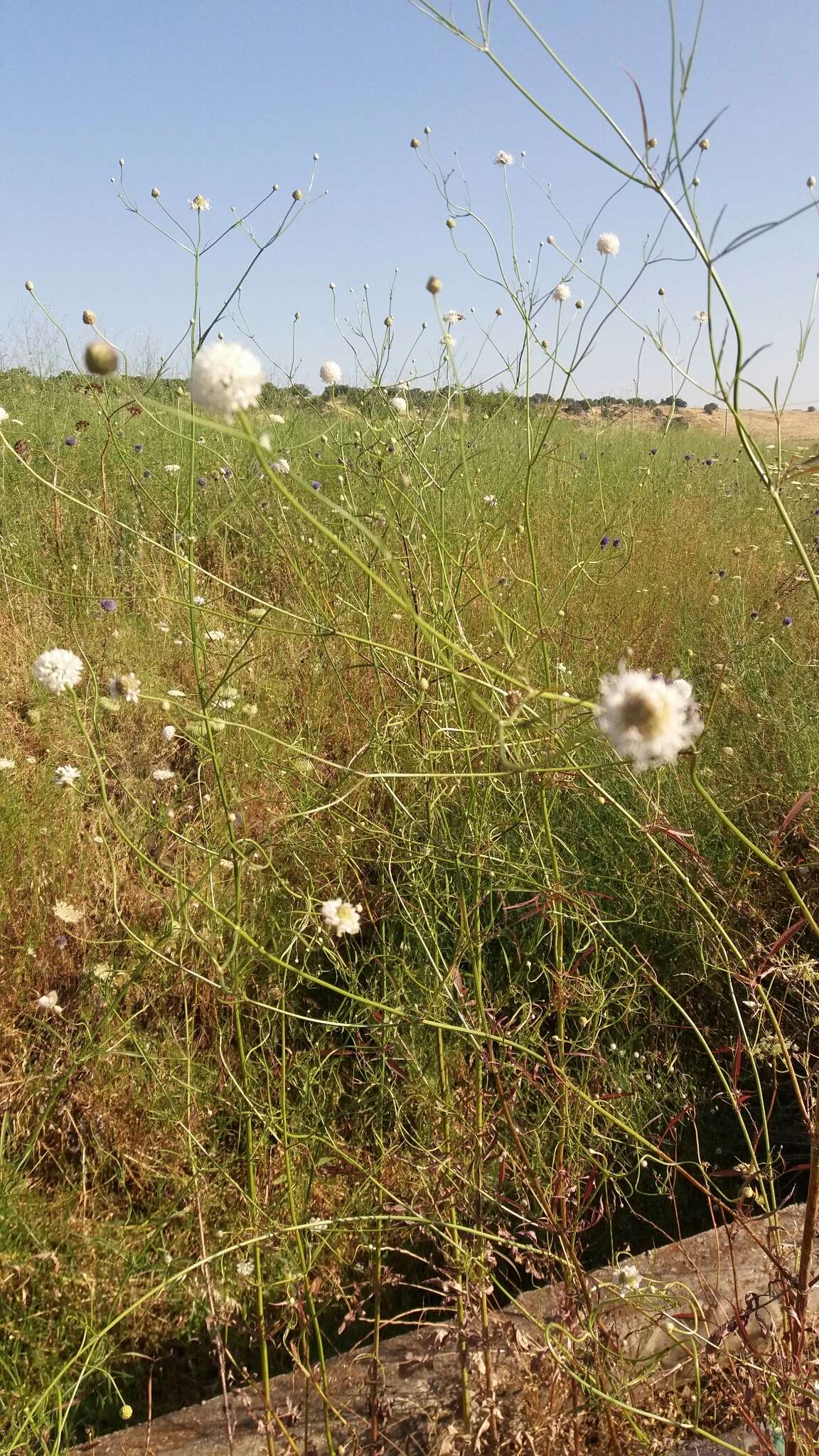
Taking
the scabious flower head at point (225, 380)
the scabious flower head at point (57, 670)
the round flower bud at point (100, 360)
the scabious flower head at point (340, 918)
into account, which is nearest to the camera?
the scabious flower head at point (225, 380)

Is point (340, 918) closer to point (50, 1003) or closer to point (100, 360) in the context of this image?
point (100, 360)

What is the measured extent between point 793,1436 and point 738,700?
1982 millimetres

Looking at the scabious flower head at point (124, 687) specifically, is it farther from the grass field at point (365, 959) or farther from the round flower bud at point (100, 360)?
the round flower bud at point (100, 360)

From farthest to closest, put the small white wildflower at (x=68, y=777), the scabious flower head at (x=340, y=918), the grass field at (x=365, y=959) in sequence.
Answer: the small white wildflower at (x=68, y=777) → the grass field at (x=365, y=959) → the scabious flower head at (x=340, y=918)

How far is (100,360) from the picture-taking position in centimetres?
74

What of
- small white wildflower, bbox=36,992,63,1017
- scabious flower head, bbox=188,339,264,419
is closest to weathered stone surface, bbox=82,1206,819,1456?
small white wildflower, bbox=36,992,63,1017

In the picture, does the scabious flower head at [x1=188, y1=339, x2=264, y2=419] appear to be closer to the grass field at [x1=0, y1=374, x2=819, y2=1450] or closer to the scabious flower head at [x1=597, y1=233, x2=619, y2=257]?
the grass field at [x1=0, y1=374, x2=819, y2=1450]

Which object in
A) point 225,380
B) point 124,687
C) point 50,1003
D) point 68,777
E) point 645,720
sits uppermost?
point 225,380

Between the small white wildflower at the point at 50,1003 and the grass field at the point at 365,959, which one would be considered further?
the small white wildflower at the point at 50,1003

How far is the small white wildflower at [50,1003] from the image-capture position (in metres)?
1.52

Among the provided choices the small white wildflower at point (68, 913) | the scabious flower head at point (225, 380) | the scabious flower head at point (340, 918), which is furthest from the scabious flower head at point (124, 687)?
the small white wildflower at point (68, 913)

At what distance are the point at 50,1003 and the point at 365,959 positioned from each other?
0.56 meters

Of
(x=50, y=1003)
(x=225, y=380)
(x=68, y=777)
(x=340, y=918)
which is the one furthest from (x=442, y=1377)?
(x=225, y=380)

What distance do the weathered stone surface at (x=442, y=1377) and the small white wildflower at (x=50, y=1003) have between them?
66cm
